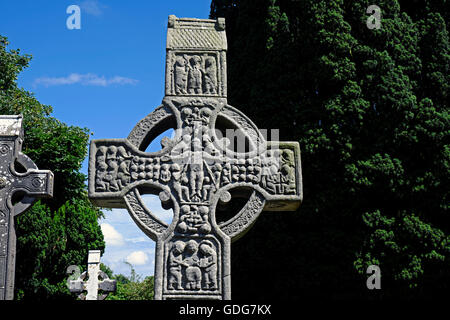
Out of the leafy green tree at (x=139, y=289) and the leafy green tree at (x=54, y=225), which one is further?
the leafy green tree at (x=139, y=289)

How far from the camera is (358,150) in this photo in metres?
9.73

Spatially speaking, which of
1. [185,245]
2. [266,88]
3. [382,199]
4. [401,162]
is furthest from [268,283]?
[185,245]

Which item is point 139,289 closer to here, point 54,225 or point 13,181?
point 54,225

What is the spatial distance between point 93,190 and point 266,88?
24.0 ft

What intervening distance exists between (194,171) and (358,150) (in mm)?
5898

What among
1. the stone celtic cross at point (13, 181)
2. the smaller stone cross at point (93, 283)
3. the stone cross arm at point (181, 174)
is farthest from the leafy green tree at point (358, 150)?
the stone celtic cross at point (13, 181)

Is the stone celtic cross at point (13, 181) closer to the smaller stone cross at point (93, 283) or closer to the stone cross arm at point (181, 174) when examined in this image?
the stone cross arm at point (181, 174)

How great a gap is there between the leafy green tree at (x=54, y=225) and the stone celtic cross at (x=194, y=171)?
25.3 feet

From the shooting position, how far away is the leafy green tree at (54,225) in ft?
40.3

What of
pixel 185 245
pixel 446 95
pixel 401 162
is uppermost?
pixel 446 95

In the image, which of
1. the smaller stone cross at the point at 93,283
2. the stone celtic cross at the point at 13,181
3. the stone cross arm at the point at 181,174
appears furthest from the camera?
the smaller stone cross at the point at 93,283

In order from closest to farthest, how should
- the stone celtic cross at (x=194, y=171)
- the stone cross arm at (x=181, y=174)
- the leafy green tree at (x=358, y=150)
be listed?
the stone celtic cross at (x=194, y=171)
the stone cross arm at (x=181, y=174)
the leafy green tree at (x=358, y=150)
